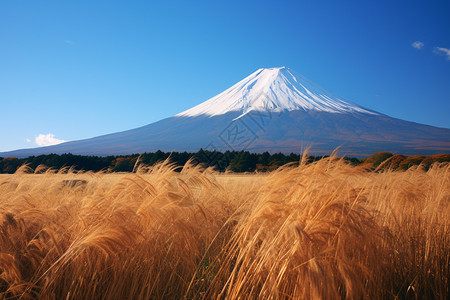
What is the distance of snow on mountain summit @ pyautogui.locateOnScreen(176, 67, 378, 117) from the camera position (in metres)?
96.2

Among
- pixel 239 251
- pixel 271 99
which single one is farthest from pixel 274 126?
pixel 239 251

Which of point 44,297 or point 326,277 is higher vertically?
point 326,277

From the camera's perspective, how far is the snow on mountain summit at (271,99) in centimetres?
9619

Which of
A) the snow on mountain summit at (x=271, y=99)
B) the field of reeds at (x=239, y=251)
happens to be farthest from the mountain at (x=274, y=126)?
the field of reeds at (x=239, y=251)

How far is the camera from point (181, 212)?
2377 mm

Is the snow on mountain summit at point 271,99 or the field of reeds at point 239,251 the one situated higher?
the snow on mountain summit at point 271,99

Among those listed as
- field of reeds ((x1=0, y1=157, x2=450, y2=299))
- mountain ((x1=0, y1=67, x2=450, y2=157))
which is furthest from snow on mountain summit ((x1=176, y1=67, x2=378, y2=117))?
field of reeds ((x1=0, y1=157, x2=450, y2=299))

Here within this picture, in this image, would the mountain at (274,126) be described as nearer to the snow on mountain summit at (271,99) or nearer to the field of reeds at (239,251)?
the snow on mountain summit at (271,99)

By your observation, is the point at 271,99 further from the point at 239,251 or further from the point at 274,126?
the point at 239,251

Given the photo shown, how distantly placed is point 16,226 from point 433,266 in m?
3.19

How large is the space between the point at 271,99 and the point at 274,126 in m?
10.5

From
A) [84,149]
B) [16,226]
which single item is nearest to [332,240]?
[16,226]

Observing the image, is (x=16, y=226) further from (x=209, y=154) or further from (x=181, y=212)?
(x=209, y=154)

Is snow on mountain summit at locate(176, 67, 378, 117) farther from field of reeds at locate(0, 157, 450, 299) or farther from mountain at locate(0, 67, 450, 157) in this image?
field of reeds at locate(0, 157, 450, 299)
